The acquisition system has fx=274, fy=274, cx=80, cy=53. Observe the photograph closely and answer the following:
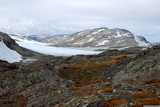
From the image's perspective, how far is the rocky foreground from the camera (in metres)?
24.8

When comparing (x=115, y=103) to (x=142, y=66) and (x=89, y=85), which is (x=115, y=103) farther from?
(x=142, y=66)

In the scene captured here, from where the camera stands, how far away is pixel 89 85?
3572 cm

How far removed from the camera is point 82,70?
180 feet

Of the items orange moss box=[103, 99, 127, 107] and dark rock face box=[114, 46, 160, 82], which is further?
dark rock face box=[114, 46, 160, 82]

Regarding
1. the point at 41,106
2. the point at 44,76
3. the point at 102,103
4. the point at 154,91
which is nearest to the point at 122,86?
the point at 154,91

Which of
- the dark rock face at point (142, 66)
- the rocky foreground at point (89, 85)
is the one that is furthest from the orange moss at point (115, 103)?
the dark rock face at point (142, 66)

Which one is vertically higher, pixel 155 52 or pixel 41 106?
pixel 155 52

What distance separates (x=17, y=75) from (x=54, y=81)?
285 inches

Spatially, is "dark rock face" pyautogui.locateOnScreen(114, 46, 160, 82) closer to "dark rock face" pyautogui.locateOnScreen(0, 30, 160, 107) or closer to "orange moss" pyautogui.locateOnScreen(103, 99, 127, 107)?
"dark rock face" pyautogui.locateOnScreen(0, 30, 160, 107)

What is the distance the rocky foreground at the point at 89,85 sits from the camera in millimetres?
24797

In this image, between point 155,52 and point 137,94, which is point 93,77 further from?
point 137,94

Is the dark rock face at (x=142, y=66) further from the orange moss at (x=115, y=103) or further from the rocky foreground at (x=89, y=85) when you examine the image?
the orange moss at (x=115, y=103)

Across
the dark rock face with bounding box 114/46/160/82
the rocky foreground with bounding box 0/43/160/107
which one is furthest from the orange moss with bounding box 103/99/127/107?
the dark rock face with bounding box 114/46/160/82

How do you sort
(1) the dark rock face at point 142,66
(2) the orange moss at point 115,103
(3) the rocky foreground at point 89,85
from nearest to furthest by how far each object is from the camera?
(2) the orange moss at point 115,103
(3) the rocky foreground at point 89,85
(1) the dark rock face at point 142,66
